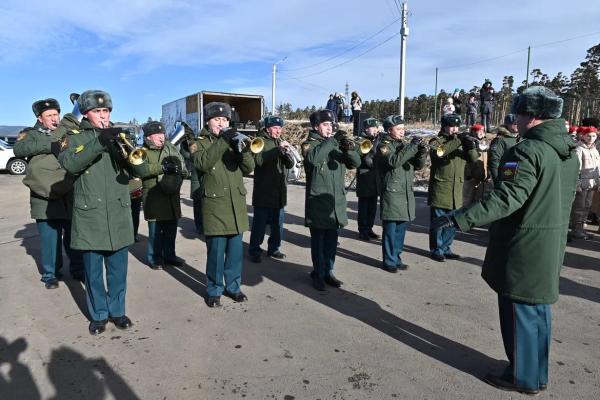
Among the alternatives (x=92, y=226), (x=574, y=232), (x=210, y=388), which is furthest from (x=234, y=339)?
(x=574, y=232)

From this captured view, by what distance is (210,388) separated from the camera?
118 inches

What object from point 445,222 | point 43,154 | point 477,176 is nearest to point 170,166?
point 43,154

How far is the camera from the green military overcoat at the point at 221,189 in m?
4.25

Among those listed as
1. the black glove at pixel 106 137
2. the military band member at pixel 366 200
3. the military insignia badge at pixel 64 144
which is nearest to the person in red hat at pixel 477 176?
the military band member at pixel 366 200

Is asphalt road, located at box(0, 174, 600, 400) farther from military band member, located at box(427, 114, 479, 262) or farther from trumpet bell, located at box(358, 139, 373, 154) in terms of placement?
trumpet bell, located at box(358, 139, 373, 154)

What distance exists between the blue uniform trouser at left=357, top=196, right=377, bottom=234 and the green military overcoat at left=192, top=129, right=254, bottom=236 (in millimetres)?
3460

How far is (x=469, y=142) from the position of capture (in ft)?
18.8

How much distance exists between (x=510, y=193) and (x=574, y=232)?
224 inches

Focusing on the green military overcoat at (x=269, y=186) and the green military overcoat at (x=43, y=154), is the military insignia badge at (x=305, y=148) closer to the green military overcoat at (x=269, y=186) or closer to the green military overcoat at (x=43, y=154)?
the green military overcoat at (x=269, y=186)

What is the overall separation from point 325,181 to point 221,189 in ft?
3.89

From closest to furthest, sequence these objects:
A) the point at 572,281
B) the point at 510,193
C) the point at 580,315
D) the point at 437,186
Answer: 1. the point at 510,193
2. the point at 580,315
3. the point at 572,281
4. the point at 437,186

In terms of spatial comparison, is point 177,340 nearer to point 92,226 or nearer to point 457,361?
point 92,226

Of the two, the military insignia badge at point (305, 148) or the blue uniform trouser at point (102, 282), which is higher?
the military insignia badge at point (305, 148)

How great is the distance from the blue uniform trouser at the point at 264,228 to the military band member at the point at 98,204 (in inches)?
94.0
